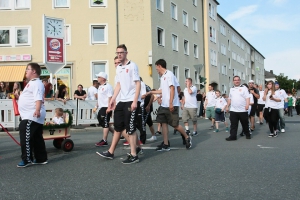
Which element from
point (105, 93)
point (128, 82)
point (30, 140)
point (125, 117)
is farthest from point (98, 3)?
point (30, 140)

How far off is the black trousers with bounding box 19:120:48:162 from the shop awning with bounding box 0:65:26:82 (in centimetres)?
2147

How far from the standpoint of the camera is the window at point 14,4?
27.7 metres

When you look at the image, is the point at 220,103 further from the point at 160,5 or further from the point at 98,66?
the point at 160,5

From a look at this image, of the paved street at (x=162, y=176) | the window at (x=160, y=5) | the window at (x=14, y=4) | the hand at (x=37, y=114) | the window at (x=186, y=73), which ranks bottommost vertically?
the paved street at (x=162, y=176)

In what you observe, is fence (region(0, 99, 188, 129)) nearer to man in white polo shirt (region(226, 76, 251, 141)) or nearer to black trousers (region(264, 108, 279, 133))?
man in white polo shirt (region(226, 76, 251, 141))

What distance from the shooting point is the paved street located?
4453mm

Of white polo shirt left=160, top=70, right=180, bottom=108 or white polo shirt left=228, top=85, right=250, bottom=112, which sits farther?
white polo shirt left=228, top=85, right=250, bottom=112

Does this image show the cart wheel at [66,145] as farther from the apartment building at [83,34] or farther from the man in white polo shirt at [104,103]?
the apartment building at [83,34]

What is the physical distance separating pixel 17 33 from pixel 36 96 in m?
23.4

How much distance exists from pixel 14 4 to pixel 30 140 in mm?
24060

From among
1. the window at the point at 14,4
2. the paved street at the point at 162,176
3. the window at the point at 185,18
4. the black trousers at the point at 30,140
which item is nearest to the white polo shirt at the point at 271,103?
the paved street at the point at 162,176

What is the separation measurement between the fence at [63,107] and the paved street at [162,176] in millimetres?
5969

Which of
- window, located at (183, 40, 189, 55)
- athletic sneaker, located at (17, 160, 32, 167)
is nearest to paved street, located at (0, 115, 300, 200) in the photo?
athletic sneaker, located at (17, 160, 32, 167)

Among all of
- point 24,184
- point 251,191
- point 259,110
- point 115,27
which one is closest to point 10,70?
point 115,27
